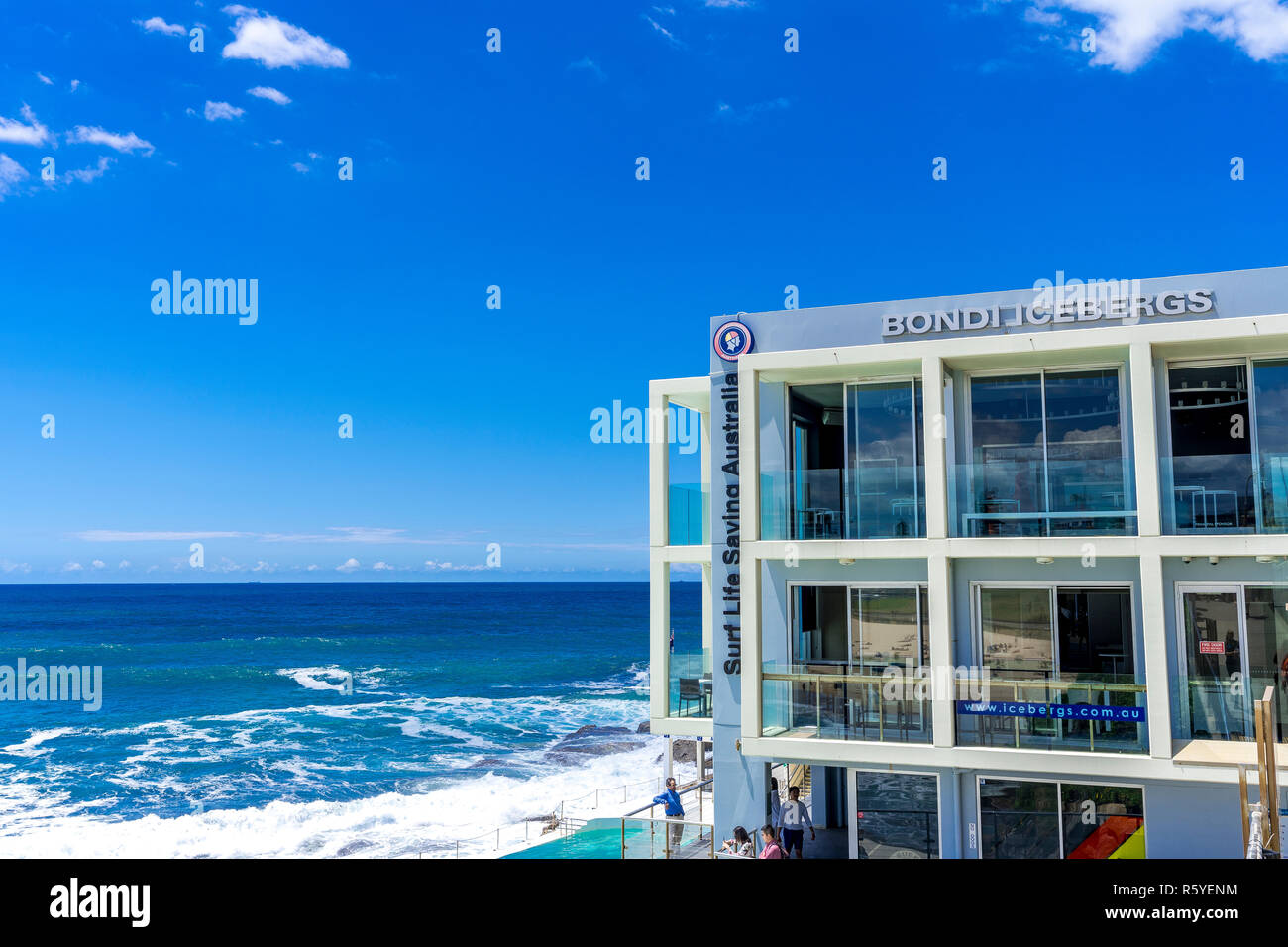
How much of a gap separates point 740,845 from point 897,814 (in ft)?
7.57

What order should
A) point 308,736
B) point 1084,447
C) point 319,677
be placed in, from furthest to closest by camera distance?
point 319,677 → point 308,736 → point 1084,447

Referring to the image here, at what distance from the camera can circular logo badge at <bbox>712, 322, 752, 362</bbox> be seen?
53.3 feet

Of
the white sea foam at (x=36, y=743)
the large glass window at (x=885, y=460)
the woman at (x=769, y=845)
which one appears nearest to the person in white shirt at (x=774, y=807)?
the woman at (x=769, y=845)

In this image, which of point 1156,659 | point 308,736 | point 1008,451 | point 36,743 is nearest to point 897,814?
point 1156,659

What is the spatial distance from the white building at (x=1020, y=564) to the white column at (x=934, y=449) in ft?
0.11

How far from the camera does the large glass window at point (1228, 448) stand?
42.6 ft

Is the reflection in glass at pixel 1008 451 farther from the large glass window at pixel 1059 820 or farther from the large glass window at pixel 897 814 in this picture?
the large glass window at pixel 897 814

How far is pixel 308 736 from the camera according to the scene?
55562 millimetres

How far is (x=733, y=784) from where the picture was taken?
52.8 feet

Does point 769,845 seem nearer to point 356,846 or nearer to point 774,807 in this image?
point 774,807

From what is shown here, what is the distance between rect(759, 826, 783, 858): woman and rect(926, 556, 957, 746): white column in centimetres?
258
